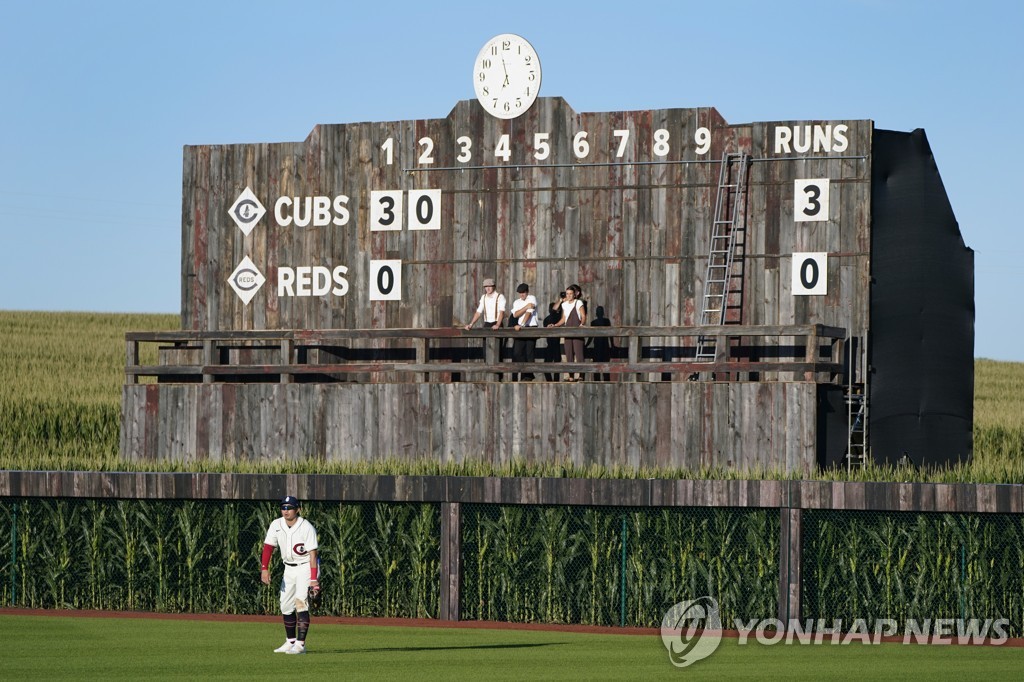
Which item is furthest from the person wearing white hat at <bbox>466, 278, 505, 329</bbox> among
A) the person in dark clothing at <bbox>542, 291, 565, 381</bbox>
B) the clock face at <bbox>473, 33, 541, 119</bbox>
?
the clock face at <bbox>473, 33, 541, 119</bbox>

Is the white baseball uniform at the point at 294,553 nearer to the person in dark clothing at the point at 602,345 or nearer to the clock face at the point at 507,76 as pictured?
the person in dark clothing at the point at 602,345

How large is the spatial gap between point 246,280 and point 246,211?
1.30 meters

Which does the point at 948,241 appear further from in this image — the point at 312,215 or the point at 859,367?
the point at 312,215

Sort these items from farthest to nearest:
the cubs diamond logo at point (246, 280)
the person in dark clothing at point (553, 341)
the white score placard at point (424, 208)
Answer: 1. the cubs diamond logo at point (246, 280)
2. the white score placard at point (424, 208)
3. the person in dark clothing at point (553, 341)

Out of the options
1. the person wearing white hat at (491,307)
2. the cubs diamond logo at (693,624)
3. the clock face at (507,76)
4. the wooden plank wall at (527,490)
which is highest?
the clock face at (507,76)

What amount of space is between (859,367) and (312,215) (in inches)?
406

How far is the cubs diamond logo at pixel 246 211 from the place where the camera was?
1183 inches

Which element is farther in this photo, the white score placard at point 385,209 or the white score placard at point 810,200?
the white score placard at point 385,209

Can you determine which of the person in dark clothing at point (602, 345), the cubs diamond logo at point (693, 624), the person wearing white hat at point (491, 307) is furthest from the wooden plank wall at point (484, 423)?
the cubs diamond logo at point (693, 624)

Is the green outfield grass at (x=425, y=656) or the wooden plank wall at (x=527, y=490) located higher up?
the wooden plank wall at (x=527, y=490)

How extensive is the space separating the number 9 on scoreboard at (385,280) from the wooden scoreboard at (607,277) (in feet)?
0.13

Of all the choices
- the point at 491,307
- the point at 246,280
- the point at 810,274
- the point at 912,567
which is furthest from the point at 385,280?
the point at 912,567

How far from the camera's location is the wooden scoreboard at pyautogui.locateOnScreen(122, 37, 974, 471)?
25734mm

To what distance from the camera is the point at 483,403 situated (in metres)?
26.3
